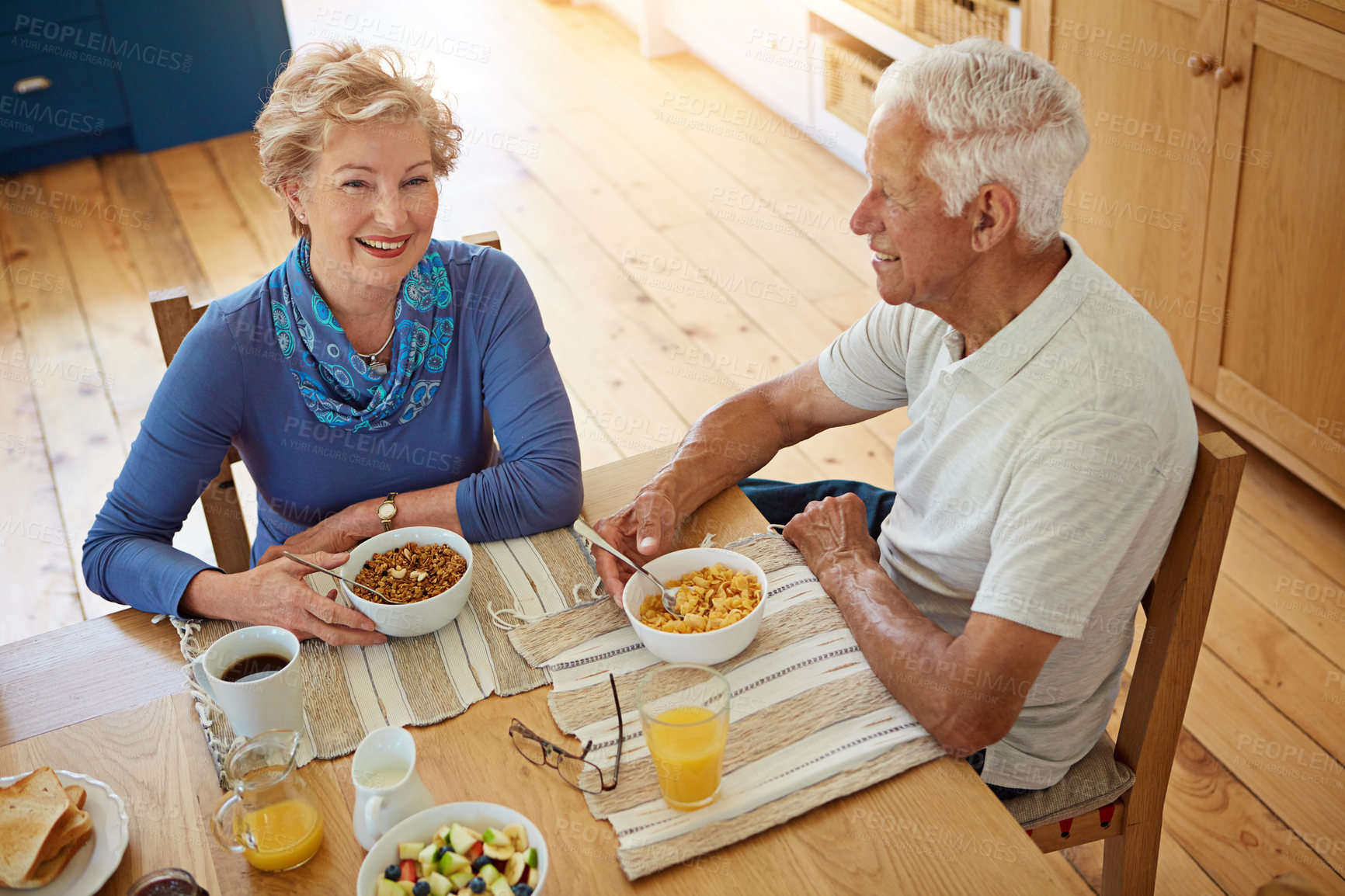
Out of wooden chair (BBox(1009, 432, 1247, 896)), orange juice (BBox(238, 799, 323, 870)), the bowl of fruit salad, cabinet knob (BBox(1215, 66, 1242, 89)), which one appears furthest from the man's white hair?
cabinet knob (BBox(1215, 66, 1242, 89))

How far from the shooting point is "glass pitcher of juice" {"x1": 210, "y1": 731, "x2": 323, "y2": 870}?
1020 mm

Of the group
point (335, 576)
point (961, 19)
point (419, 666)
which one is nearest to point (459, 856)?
point (419, 666)

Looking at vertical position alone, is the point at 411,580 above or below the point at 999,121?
below

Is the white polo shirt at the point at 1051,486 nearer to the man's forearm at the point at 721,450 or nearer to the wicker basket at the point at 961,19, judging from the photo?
the man's forearm at the point at 721,450

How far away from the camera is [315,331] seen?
1.54 m

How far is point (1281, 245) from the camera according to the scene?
2.34 metres

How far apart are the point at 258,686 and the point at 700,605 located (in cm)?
45

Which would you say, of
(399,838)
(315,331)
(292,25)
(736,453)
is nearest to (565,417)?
(736,453)

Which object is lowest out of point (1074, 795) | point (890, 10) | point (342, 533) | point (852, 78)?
point (852, 78)

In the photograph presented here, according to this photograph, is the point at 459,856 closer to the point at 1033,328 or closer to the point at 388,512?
the point at 388,512

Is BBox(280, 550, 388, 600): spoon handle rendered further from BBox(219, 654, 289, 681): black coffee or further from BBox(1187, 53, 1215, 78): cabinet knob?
BBox(1187, 53, 1215, 78): cabinet knob

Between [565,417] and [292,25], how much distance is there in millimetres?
4597

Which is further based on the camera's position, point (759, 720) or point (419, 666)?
point (419, 666)

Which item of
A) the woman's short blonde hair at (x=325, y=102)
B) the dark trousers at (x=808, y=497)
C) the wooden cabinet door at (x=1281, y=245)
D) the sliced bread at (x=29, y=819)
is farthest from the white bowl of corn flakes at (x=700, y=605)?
the wooden cabinet door at (x=1281, y=245)
